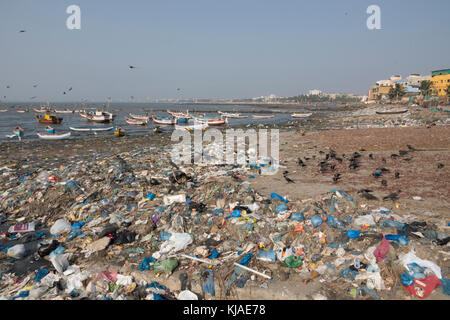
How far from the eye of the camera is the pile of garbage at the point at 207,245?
3.47 m

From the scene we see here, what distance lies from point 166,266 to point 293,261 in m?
1.90

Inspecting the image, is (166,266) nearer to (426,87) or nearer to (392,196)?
(392,196)

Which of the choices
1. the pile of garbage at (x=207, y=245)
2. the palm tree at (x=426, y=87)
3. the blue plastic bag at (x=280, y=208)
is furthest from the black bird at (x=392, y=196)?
the palm tree at (x=426, y=87)

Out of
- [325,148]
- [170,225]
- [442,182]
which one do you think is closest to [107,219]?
[170,225]

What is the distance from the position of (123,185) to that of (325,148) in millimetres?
9362

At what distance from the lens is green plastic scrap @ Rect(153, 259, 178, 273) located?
379 cm

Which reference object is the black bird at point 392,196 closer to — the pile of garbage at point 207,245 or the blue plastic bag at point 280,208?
the pile of garbage at point 207,245

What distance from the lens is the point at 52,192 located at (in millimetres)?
6824

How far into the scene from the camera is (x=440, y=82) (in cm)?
4916

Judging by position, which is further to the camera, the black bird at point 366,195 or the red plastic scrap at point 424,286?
the black bird at point 366,195

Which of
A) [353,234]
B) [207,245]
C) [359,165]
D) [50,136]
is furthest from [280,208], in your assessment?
[50,136]

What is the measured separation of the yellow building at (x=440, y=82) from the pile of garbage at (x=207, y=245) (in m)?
59.0

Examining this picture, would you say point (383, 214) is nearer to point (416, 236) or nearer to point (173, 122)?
point (416, 236)

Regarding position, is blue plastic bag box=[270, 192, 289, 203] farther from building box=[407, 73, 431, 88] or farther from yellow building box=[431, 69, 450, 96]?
building box=[407, 73, 431, 88]
